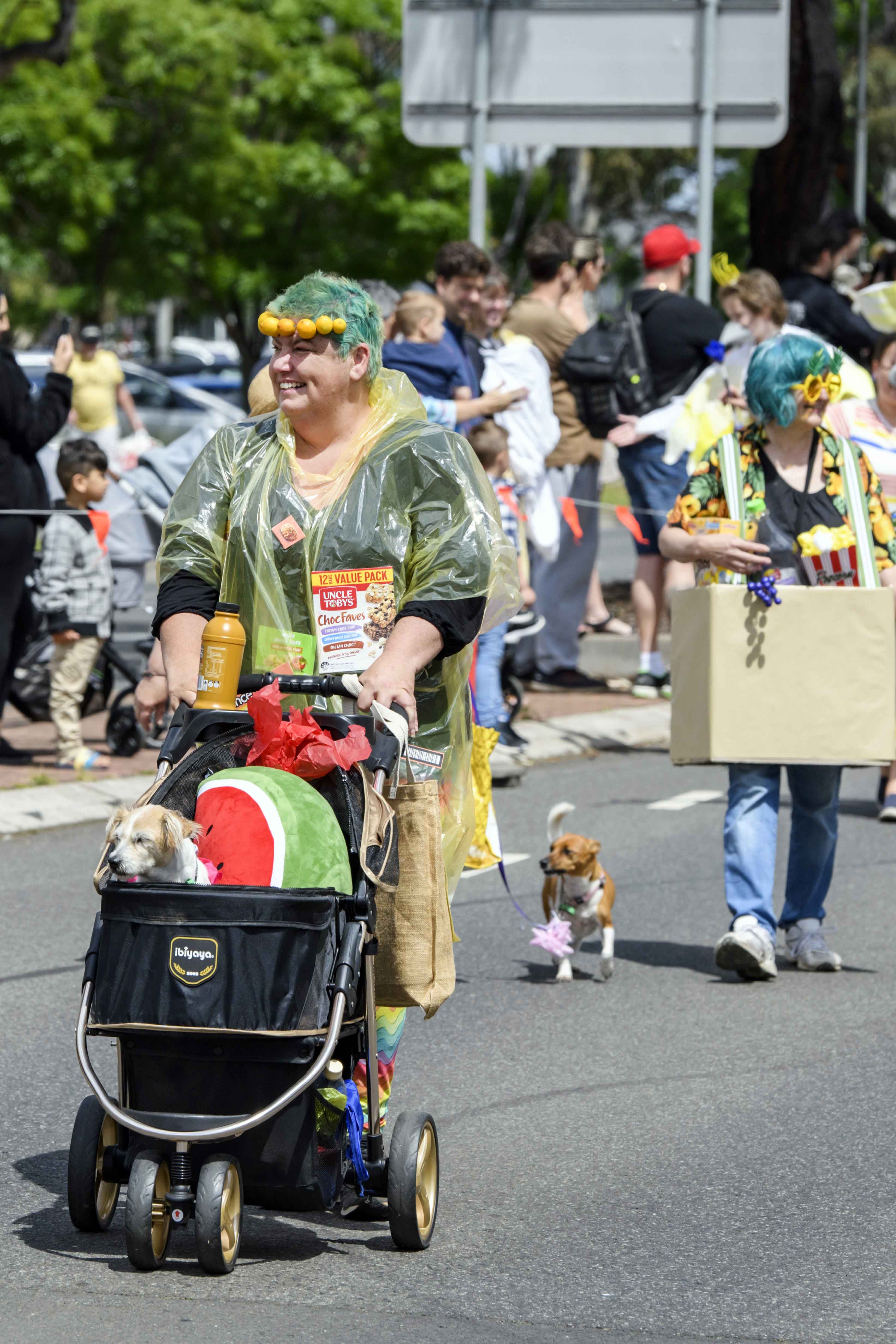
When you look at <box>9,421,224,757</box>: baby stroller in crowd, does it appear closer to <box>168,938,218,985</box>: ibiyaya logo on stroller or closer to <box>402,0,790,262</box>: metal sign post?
<box>402,0,790,262</box>: metal sign post

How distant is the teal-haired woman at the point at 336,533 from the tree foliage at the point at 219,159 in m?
29.5

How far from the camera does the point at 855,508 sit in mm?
6613

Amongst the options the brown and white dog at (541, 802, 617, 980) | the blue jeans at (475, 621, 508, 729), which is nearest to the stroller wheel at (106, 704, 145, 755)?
the blue jeans at (475, 621, 508, 729)

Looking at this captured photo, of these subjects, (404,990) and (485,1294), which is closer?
(485,1294)

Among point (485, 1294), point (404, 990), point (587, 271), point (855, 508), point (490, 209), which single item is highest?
point (490, 209)

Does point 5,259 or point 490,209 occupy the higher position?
point 490,209

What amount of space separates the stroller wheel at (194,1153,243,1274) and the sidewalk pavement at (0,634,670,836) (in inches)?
204

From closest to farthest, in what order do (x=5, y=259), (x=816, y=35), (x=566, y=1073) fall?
(x=566, y=1073) < (x=816, y=35) < (x=5, y=259)

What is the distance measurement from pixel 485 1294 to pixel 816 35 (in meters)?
14.7

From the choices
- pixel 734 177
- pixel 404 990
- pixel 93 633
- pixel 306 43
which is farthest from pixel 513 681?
pixel 734 177

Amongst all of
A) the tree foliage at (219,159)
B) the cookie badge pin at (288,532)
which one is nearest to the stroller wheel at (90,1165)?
the cookie badge pin at (288,532)

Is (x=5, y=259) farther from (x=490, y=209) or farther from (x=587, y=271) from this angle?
(x=587, y=271)

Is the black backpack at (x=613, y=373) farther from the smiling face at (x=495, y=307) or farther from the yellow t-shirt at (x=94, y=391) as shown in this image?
the yellow t-shirt at (x=94, y=391)

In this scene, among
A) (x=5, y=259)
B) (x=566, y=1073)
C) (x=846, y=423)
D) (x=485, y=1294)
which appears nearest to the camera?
(x=485, y=1294)
